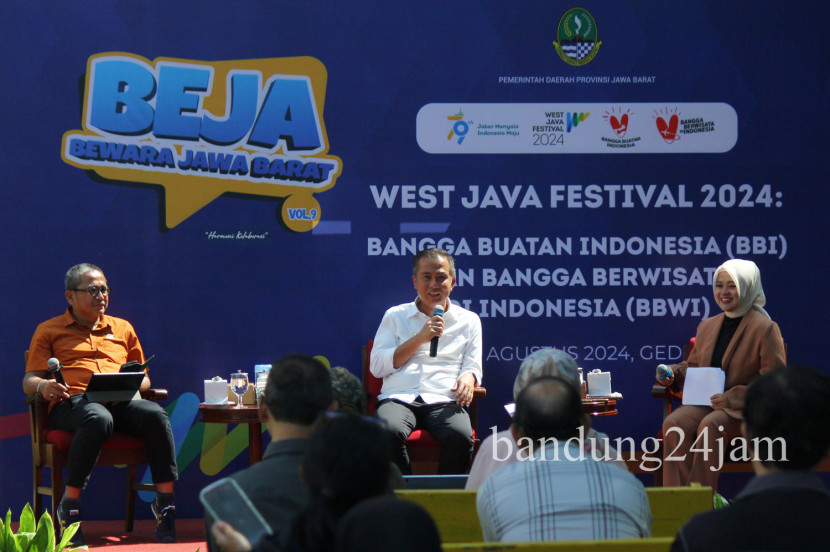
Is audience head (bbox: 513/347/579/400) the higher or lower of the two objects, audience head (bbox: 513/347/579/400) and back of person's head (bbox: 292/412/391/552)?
the higher

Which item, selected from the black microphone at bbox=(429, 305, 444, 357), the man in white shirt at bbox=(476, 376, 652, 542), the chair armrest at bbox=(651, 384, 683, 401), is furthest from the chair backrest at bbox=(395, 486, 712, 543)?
the chair armrest at bbox=(651, 384, 683, 401)

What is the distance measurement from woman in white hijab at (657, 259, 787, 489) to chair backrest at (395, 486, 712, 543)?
2.41m

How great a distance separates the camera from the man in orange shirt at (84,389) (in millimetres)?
4520

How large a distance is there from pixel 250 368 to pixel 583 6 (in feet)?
9.53

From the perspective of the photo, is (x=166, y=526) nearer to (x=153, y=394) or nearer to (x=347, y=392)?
(x=153, y=394)

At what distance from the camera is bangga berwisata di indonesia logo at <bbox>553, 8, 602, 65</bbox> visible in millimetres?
5355

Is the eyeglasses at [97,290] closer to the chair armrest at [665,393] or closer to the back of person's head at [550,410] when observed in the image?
the chair armrest at [665,393]

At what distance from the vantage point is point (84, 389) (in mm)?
4875

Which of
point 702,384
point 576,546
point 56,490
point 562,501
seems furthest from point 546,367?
point 56,490

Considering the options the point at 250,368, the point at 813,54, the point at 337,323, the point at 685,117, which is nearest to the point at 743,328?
the point at 685,117

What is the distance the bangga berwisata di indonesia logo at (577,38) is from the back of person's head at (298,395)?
3664 millimetres

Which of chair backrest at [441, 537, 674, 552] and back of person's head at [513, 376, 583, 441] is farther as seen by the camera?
back of person's head at [513, 376, 583, 441]

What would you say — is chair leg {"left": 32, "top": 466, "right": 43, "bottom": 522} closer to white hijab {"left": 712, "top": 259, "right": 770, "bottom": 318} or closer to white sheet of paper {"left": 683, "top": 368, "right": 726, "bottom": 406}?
white sheet of paper {"left": 683, "top": 368, "right": 726, "bottom": 406}

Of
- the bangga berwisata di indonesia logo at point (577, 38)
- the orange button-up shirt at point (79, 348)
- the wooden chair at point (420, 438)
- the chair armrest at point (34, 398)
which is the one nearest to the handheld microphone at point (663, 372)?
the wooden chair at point (420, 438)
